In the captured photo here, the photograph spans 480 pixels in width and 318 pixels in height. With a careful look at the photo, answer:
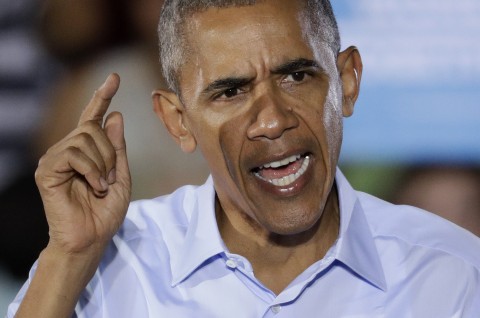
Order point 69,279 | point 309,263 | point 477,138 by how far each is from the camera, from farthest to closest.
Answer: point 477,138
point 309,263
point 69,279

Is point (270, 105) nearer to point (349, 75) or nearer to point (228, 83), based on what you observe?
point (228, 83)

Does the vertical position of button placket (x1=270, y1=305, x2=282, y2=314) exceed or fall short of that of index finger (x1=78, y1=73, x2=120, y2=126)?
it falls short

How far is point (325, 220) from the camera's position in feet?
7.73

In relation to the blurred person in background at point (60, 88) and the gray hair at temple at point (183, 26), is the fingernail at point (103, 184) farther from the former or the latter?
the blurred person in background at point (60, 88)

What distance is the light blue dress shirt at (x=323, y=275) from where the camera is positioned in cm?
218

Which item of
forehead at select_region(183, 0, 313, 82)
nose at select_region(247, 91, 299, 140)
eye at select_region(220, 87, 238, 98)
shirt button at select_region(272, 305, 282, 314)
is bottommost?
shirt button at select_region(272, 305, 282, 314)

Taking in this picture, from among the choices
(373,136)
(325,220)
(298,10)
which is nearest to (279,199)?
(325,220)

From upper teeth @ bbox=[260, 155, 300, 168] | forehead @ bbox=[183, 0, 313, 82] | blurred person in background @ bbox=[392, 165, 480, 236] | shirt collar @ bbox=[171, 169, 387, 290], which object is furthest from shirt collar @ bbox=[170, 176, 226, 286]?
blurred person in background @ bbox=[392, 165, 480, 236]

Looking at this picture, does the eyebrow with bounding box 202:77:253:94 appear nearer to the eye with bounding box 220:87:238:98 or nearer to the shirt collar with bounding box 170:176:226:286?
the eye with bounding box 220:87:238:98

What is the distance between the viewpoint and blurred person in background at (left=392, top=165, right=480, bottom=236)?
3.46 metres

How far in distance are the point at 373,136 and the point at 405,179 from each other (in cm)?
18

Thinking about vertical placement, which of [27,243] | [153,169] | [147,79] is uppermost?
[147,79]

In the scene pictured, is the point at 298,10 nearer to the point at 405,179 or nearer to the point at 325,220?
the point at 325,220

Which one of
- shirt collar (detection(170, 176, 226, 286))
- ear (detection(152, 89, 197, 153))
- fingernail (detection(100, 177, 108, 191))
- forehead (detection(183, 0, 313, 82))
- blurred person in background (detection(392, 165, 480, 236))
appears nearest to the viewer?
fingernail (detection(100, 177, 108, 191))
